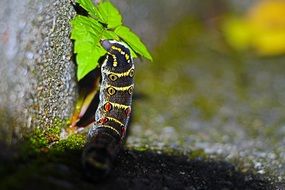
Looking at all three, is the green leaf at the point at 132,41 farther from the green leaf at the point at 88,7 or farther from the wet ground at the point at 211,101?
the wet ground at the point at 211,101

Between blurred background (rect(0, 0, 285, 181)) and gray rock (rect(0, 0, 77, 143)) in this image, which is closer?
gray rock (rect(0, 0, 77, 143))

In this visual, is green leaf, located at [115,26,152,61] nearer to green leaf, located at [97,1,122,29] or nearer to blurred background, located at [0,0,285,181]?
green leaf, located at [97,1,122,29]

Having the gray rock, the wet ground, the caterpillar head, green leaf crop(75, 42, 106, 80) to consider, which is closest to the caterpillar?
the caterpillar head

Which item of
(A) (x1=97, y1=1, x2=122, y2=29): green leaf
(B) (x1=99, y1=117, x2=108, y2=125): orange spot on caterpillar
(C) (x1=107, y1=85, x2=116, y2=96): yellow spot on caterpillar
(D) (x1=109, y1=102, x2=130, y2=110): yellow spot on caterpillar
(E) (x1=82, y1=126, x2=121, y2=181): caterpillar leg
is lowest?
(E) (x1=82, y1=126, x2=121, y2=181): caterpillar leg

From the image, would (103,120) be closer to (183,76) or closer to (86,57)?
(86,57)

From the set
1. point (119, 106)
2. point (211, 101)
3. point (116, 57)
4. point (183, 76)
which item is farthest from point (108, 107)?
point (183, 76)

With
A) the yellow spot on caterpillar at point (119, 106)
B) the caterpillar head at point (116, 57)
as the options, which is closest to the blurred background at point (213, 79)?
the yellow spot on caterpillar at point (119, 106)
